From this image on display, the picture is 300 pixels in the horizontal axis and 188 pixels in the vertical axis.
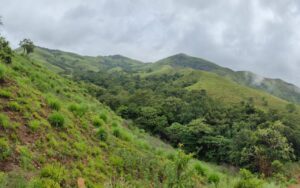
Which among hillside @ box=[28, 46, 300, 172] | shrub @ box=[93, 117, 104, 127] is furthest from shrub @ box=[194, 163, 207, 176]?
hillside @ box=[28, 46, 300, 172]

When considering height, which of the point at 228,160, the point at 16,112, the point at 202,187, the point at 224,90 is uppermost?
the point at 224,90

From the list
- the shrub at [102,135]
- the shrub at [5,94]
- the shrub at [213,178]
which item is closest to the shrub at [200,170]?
the shrub at [213,178]

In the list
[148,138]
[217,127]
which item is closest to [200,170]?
[148,138]

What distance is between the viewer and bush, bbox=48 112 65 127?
1133 centimetres

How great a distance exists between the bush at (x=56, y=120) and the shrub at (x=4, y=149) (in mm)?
2601

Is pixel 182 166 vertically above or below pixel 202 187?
above

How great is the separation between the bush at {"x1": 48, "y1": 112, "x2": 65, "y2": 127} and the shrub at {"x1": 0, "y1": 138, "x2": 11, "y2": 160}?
8.53 feet

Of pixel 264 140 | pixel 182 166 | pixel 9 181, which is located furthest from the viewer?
pixel 264 140

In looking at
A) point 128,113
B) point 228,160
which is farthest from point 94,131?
point 128,113

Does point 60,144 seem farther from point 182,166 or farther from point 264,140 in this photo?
point 264,140

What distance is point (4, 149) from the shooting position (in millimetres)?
8461

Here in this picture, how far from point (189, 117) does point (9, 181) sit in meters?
65.7

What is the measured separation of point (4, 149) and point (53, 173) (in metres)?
1.51

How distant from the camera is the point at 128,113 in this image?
239 ft
